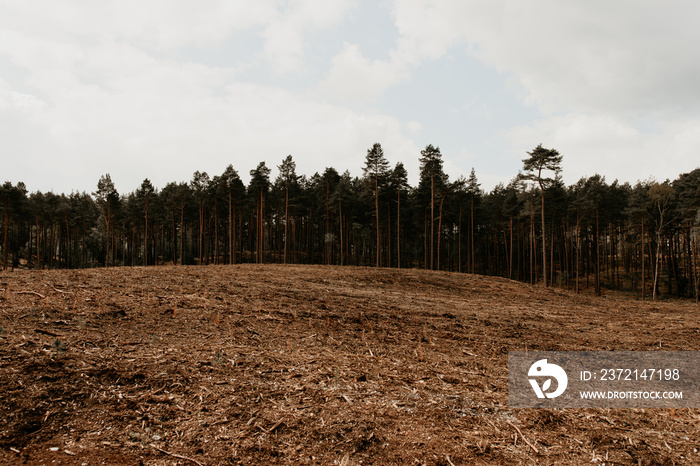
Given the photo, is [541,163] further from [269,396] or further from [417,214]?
[269,396]

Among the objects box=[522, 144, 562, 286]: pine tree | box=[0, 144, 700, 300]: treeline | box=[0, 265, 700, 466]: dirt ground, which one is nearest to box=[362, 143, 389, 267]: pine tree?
box=[0, 144, 700, 300]: treeline

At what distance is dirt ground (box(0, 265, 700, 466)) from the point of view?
4.07 m

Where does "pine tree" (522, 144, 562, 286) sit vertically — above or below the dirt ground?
above

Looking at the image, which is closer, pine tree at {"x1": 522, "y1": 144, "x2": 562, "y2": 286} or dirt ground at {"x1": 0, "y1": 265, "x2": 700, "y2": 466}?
dirt ground at {"x1": 0, "y1": 265, "x2": 700, "y2": 466}

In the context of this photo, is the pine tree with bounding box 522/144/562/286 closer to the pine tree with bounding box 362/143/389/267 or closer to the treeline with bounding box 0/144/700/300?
the treeline with bounding box 0/144/700/300

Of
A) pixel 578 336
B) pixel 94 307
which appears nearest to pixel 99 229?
pixel 94 307

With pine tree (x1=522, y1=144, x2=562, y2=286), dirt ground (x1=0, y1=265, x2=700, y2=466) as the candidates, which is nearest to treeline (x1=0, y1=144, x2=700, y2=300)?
pine tree (x1=522, y1=144, x2=562, y2=286)

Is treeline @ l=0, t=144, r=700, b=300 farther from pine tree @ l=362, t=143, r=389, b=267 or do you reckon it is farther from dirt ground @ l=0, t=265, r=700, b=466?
dirt ground @ l=0, t=265, r=700, b=466

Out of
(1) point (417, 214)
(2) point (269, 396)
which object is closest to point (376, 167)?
(1) point (417, 214)

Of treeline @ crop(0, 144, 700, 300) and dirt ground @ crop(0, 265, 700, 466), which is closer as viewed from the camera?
dirt ground @ crop(0, 265, 700, 466)

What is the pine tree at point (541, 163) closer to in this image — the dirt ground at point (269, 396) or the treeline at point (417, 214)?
the treeline at point (417, 214)

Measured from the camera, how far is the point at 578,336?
11.2 m

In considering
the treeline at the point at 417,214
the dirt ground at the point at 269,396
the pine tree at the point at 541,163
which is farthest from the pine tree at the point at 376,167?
the dirt ground at the point at 269,396

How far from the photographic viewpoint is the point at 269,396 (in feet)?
17.3
